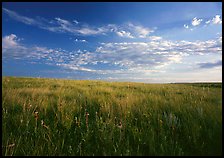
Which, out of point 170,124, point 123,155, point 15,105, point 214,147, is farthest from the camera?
point 15,105

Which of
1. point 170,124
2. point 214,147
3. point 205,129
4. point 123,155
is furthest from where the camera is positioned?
point 170,124

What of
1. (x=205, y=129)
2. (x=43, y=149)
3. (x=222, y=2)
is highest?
(x=222, y=2)

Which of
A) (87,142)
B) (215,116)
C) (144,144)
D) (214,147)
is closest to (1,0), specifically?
(87,142)

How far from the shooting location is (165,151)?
2.57 meters

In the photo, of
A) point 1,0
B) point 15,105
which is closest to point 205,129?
point 1,0

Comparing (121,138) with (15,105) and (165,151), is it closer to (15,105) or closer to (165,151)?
(165,151)

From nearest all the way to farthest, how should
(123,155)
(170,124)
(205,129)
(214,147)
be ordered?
(123,155)
(214,147)
(205,129)
(170,124)

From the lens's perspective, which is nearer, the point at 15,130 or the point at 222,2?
the point at 222,2

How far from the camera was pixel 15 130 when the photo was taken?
11.1ft

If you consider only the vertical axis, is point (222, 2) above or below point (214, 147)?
above

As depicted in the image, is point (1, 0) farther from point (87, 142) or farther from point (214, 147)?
point (214, 147)

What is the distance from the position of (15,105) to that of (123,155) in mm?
3481

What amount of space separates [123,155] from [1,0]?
2601 mm

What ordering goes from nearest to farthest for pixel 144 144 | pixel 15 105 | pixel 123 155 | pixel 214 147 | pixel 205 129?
pixel 123 155 → pixel 214 147 → pixel 144 144 → pixel 205 129 → pixel 15 105
